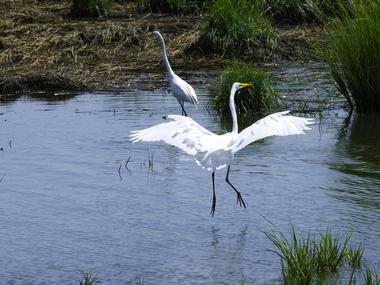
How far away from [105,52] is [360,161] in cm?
821

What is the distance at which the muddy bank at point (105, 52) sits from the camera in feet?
55.1

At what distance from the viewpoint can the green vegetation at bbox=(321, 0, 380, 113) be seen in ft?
40.9

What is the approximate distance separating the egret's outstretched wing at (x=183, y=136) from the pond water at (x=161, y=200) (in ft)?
1.93

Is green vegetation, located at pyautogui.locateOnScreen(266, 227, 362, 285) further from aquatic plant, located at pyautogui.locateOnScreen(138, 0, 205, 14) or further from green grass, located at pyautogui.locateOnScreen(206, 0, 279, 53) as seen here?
aquatic plant, located at pyautogui.locateOnScreen(138, 0, 205, 14)

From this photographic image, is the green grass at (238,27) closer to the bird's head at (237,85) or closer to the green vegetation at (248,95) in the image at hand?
the green vegetation at (248,95)

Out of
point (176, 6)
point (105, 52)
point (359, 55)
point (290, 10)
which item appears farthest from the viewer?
point (176, 6)

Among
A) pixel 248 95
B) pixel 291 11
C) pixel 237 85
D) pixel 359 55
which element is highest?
pixel 291 11

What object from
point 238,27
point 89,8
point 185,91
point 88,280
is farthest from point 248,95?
point 89,8

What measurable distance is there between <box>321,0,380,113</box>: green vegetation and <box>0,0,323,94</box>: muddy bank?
4.25 metres

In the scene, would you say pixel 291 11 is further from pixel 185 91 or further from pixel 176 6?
pixel 185 91

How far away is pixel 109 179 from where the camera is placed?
10.6m

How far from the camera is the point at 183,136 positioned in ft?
30.1

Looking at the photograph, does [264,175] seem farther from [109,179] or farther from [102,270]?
[102,270]

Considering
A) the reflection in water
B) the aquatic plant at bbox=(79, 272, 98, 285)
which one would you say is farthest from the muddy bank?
the aquatic plant at bbox=(79, 272, 98, 285)
